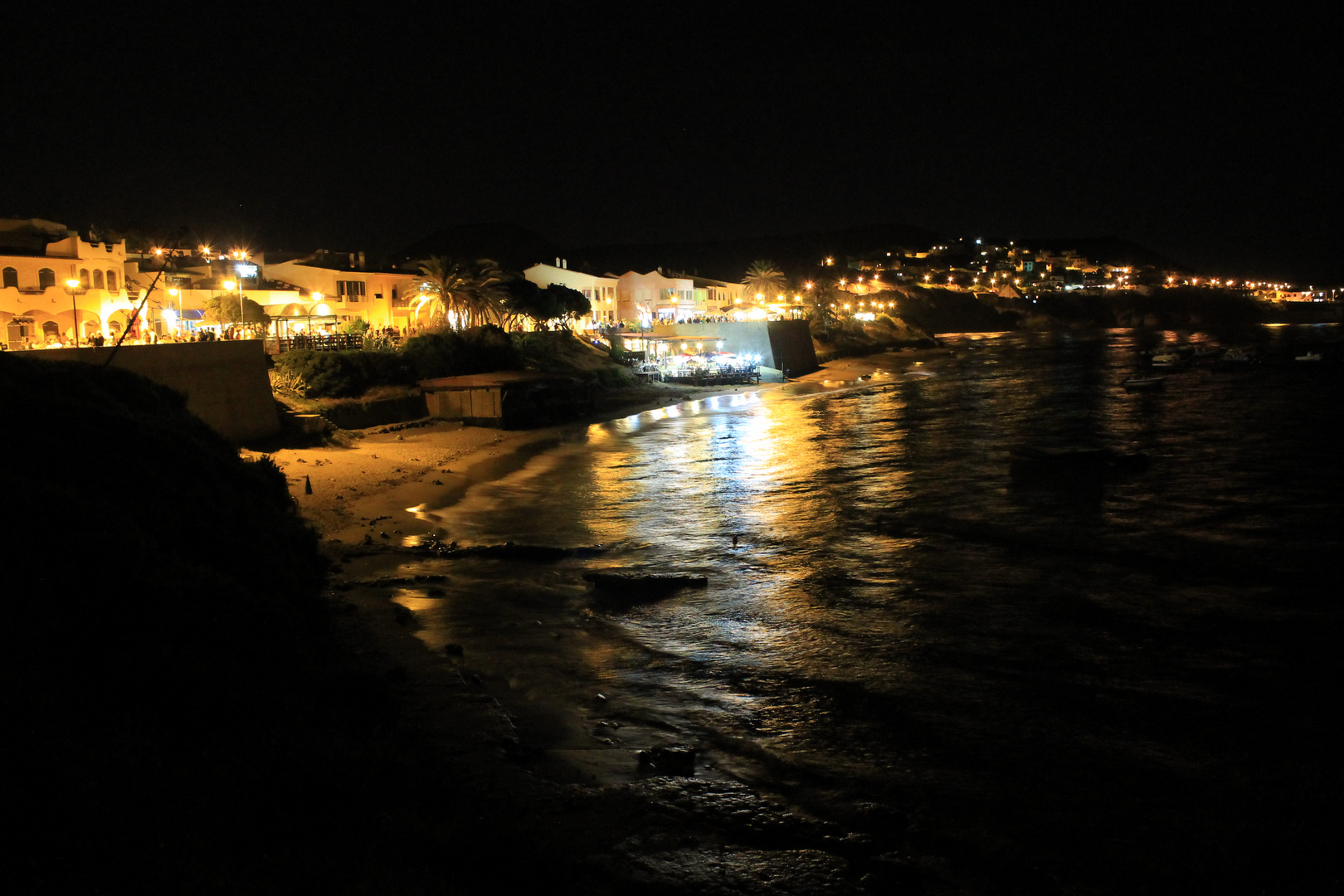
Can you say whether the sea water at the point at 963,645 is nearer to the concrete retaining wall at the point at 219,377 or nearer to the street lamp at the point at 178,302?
the concrete retaining wall at the point at 219,377

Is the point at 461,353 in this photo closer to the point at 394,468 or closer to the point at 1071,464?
the point at 394,468

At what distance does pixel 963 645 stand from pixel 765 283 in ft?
297

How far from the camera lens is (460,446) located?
3666cm

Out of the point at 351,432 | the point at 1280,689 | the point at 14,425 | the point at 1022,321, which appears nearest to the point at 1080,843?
the point at 1280,689

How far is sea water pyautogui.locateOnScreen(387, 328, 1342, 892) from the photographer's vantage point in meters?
9.30

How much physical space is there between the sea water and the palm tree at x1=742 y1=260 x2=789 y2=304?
231 ft

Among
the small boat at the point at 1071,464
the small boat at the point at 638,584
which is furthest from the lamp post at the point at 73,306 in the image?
the small boat at the point at 1071,464

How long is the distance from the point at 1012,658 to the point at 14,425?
47.5ft

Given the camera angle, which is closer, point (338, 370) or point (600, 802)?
point (600, 802)

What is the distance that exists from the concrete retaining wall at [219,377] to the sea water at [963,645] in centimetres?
1007

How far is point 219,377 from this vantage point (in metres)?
30.6

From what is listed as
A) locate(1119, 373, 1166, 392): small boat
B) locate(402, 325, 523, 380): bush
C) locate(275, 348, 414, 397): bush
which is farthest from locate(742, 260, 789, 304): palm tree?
locate(275, 348, 414, 397): bush

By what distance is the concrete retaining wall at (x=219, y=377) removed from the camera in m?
28.3

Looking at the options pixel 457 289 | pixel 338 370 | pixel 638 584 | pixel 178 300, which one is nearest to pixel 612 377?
pixel 457 289
